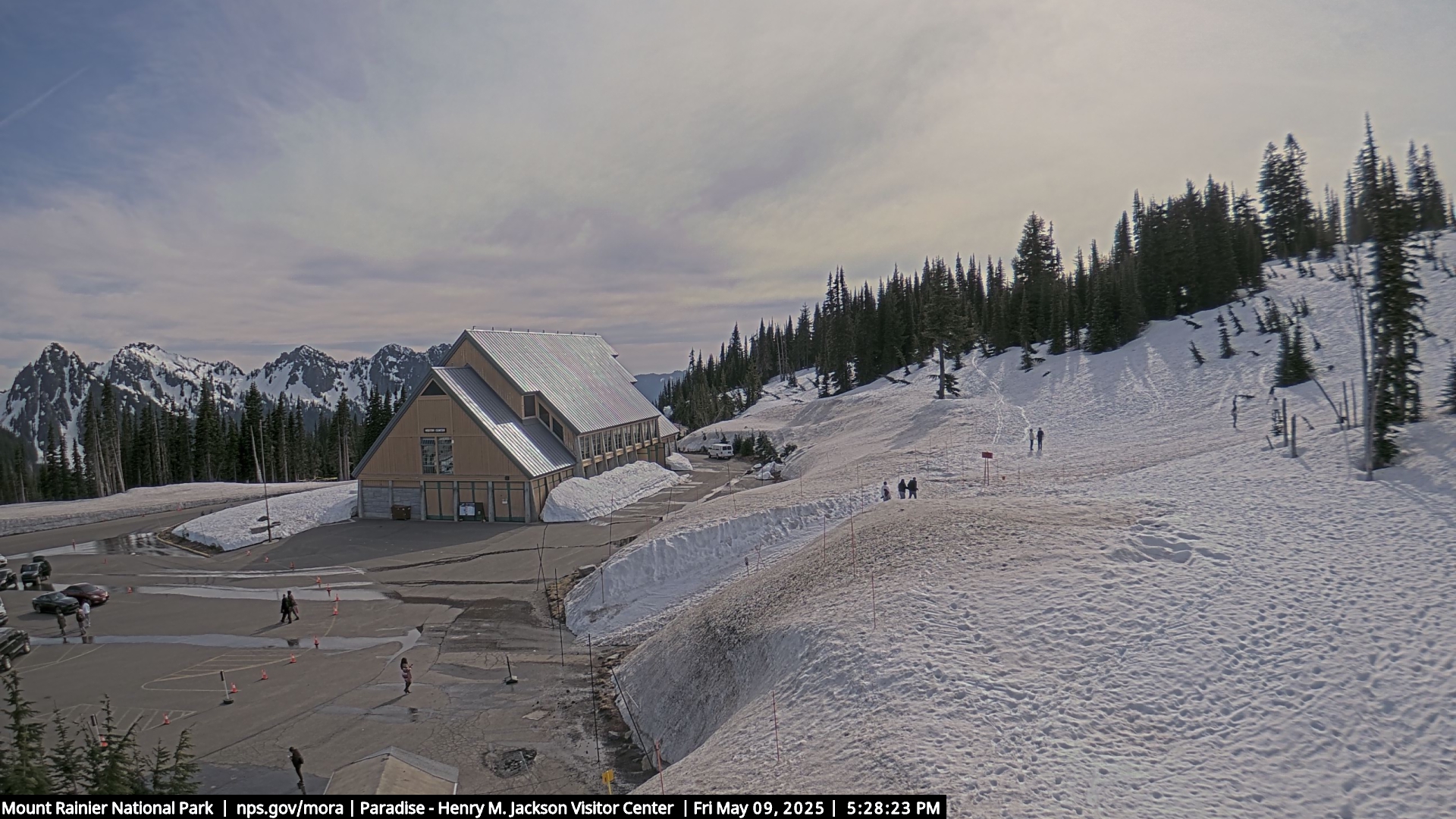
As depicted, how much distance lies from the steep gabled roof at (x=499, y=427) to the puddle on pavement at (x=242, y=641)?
60.2 ft

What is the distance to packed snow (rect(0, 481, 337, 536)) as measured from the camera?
160 feet

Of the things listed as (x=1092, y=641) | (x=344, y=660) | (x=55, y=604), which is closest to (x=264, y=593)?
(x=55, y=604)

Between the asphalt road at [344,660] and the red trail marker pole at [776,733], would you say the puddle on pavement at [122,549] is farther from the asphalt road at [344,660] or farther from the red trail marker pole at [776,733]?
the red trail marker pole at [776,733]

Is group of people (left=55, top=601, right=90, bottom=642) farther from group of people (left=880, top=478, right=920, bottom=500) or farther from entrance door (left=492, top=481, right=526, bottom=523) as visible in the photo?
group of people (left=880, top=478, right=920, bottom=500)

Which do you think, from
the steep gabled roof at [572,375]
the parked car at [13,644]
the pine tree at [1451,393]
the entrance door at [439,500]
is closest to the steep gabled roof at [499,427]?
the steep gabled roof at [572,375]

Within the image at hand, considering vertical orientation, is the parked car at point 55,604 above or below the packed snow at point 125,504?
below

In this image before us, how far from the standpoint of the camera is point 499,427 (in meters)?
43.8

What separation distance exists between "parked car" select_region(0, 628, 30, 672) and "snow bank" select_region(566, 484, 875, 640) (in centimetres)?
1839

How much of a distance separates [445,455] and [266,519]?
11183 mm

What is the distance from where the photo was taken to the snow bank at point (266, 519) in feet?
133

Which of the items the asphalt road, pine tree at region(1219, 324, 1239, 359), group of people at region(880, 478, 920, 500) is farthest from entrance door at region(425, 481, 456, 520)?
pine tree at region(1219, 324, 1239, 359)

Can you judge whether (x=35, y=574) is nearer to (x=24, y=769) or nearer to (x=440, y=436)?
(x=440, y=436)

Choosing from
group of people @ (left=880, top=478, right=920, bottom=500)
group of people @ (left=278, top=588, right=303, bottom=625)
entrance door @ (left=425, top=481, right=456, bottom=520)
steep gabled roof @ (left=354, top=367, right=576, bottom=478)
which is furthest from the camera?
entrance door @ (left=425, top=481, right=456, bottom=520)

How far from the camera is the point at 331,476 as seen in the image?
9862 cm
